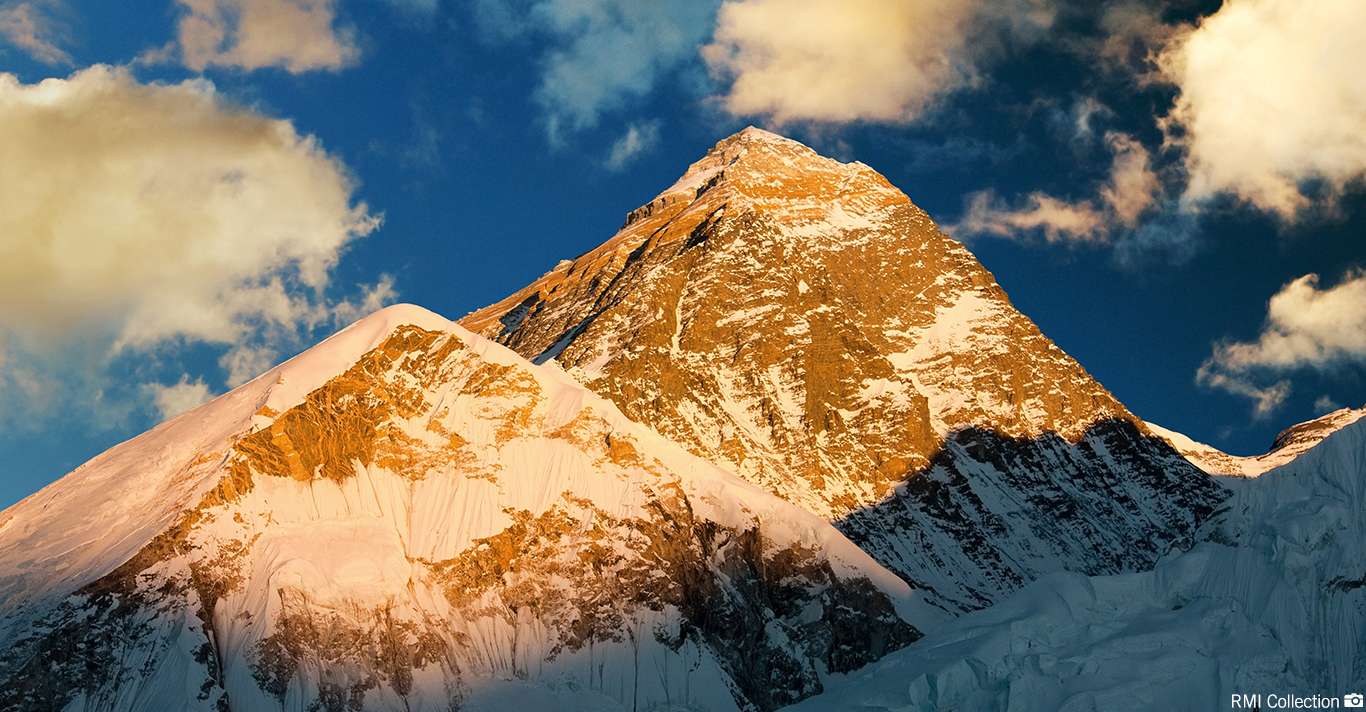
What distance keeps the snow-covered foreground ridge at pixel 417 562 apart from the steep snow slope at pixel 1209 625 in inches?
2976

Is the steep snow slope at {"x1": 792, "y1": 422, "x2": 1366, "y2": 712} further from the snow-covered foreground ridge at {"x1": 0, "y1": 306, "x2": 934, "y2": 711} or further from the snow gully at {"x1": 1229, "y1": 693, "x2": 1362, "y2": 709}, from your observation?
the snow-covered foreground ridge at {"x1": 0, "y1": 306, "x2": 934, "y2": 711}

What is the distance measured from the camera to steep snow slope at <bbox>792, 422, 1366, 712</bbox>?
214 ft

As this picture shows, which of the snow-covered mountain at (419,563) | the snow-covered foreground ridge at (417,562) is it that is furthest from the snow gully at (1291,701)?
the snow-covered foreground ridge at (417,562)

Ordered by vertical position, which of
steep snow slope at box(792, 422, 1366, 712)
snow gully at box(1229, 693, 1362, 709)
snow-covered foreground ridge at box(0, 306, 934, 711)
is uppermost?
snow-covered foreground ridge at box(0, 306, 934, 711)

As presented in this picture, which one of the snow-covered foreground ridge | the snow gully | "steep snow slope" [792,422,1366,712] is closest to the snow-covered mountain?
the snow-covered foreground ridge

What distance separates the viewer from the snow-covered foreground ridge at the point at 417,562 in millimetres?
136750

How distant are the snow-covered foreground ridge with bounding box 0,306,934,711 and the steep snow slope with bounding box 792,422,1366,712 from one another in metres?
75.6

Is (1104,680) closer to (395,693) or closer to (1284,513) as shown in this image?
(1284,513)

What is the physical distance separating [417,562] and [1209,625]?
101 metres

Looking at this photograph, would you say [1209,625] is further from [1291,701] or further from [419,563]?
[419,563]

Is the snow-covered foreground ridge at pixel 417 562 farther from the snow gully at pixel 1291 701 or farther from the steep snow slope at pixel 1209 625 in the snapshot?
the snow gully at pixel 1291 701

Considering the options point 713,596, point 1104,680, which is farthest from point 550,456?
point 1104,680

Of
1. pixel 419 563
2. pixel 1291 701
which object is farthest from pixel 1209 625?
pixel 419 563

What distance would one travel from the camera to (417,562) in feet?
509
